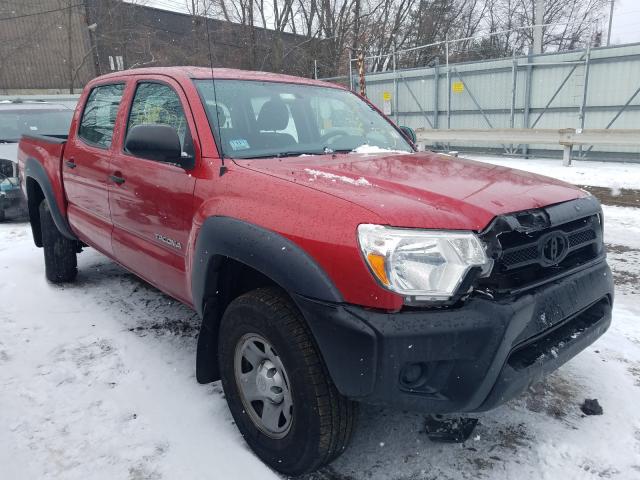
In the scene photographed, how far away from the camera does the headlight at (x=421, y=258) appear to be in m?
1.81

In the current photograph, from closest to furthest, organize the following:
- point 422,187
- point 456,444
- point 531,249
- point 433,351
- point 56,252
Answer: point 433,351 < point 531,249 < point 422,187 < point 456,444 < point 56,252

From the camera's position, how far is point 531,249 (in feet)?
6.70

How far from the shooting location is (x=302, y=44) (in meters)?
25.4

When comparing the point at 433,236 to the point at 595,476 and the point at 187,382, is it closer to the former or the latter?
the point at 595,476

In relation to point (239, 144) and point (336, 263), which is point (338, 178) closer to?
point (336, 263)

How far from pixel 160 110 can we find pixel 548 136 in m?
10.6

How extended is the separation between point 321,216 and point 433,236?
16.9 inches

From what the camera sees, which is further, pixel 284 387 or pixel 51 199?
pixel 51 199

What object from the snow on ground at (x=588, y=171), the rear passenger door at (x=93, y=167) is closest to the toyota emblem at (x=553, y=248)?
the rear passenger door at (x=93, y=167)

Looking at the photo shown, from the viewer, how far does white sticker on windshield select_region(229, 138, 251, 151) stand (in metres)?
2.71

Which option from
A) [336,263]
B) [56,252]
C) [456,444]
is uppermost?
[336,263]

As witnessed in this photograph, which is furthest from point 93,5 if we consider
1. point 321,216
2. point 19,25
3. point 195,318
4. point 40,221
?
point 321,216

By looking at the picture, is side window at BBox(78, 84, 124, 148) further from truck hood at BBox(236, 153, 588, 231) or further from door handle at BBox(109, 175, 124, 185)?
truck hood at BBox(236, 153, 588, 231)

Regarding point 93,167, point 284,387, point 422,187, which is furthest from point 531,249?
point 93,167
